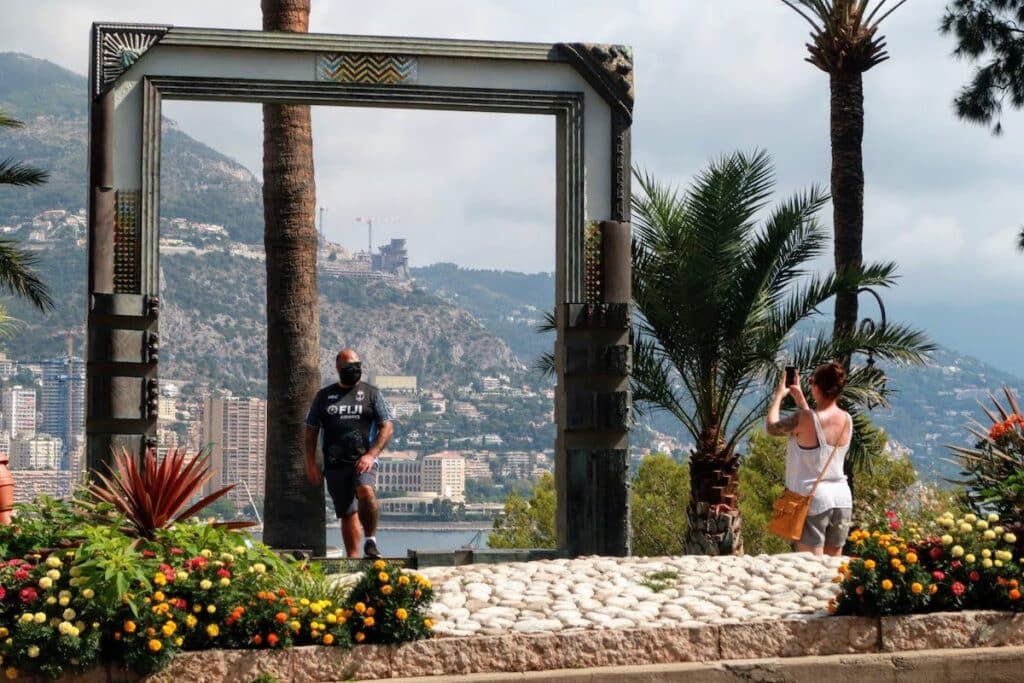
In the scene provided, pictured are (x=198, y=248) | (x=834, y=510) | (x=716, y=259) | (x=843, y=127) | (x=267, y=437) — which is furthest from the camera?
(x=198, y=248)

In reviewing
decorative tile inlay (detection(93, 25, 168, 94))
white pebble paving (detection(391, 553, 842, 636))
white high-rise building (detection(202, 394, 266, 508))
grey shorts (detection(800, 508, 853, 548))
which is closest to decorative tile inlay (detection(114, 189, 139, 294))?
decorative tile inlay (detection(93, 25, 168, 94))

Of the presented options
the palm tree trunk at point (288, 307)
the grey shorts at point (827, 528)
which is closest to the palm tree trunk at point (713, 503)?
the palm tree trunk at point (288, 307)

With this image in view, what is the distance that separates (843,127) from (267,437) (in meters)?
9.74

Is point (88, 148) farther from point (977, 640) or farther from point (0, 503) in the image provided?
point (977, 640)

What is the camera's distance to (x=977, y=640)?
10.3 meters

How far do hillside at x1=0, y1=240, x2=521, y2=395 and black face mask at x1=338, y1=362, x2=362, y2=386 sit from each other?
80.3 m

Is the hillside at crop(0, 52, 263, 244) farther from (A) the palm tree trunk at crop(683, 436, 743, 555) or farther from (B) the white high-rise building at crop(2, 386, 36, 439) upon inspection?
(A) the palm tree trunk at crop(683, 436, 743, 555)

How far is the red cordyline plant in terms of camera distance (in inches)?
403

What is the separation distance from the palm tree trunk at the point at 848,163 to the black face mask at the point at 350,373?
11.1m

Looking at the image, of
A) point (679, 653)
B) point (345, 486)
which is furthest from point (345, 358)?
point (679, 653)

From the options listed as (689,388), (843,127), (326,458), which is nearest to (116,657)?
(326,458)

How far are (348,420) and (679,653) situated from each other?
182 inches

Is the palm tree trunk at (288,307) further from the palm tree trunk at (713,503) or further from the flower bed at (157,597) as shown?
the flower bed at (157,597)

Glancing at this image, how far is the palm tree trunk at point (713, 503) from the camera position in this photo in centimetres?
1734
